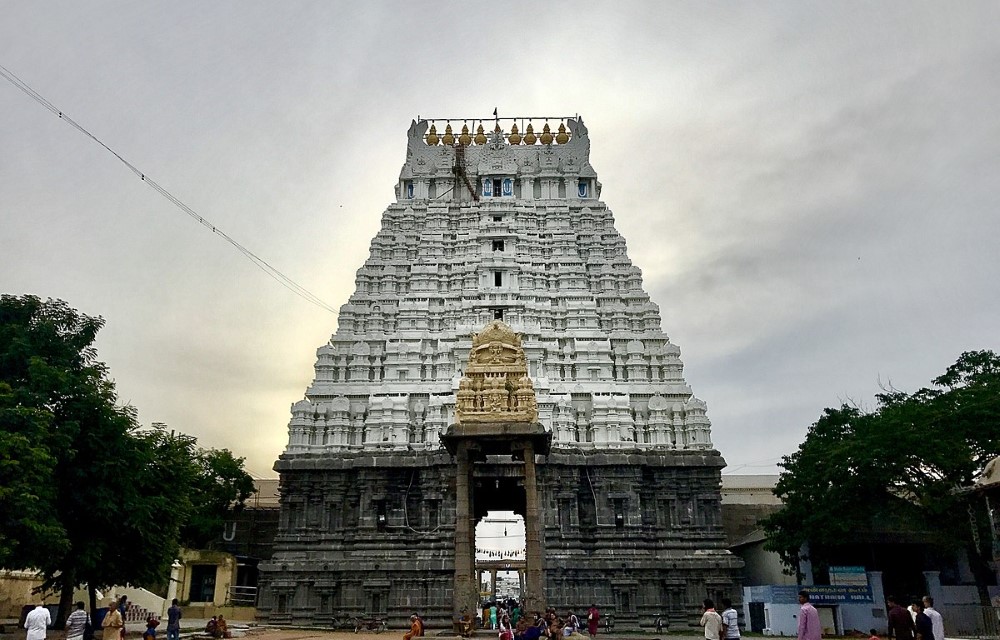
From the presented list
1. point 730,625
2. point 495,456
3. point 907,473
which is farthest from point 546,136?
point 730,625

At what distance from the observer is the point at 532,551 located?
2447 centimetres

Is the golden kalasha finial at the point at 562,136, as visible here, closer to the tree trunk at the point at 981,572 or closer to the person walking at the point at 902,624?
the tree trunk at the point at 981,572

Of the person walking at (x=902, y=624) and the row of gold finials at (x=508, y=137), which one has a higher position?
the row of gold finials at (x=508, y=137)

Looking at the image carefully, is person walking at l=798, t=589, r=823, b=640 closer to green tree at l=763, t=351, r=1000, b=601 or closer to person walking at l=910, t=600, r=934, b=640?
person walking at l=910, t=600, r=934, b=640

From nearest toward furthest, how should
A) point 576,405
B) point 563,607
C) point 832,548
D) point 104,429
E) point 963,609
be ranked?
1. point 104,429
2. point 963,609
3. point 563,607
4. point 832,548
5. point 576,405

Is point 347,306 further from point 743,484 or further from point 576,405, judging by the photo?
point 743,484

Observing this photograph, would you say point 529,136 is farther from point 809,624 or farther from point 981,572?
point 809,624

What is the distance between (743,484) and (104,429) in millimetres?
54805

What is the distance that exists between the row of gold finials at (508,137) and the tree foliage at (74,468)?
30.9 m

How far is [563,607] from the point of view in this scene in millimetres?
32406

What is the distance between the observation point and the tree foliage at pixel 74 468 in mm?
21703

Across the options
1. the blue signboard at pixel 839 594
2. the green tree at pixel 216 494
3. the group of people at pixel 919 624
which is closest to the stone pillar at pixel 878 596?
the blue signboard at pixel 839 594

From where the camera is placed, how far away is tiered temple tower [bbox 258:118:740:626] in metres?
33.2

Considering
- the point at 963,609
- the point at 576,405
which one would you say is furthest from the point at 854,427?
the point at 576,405
